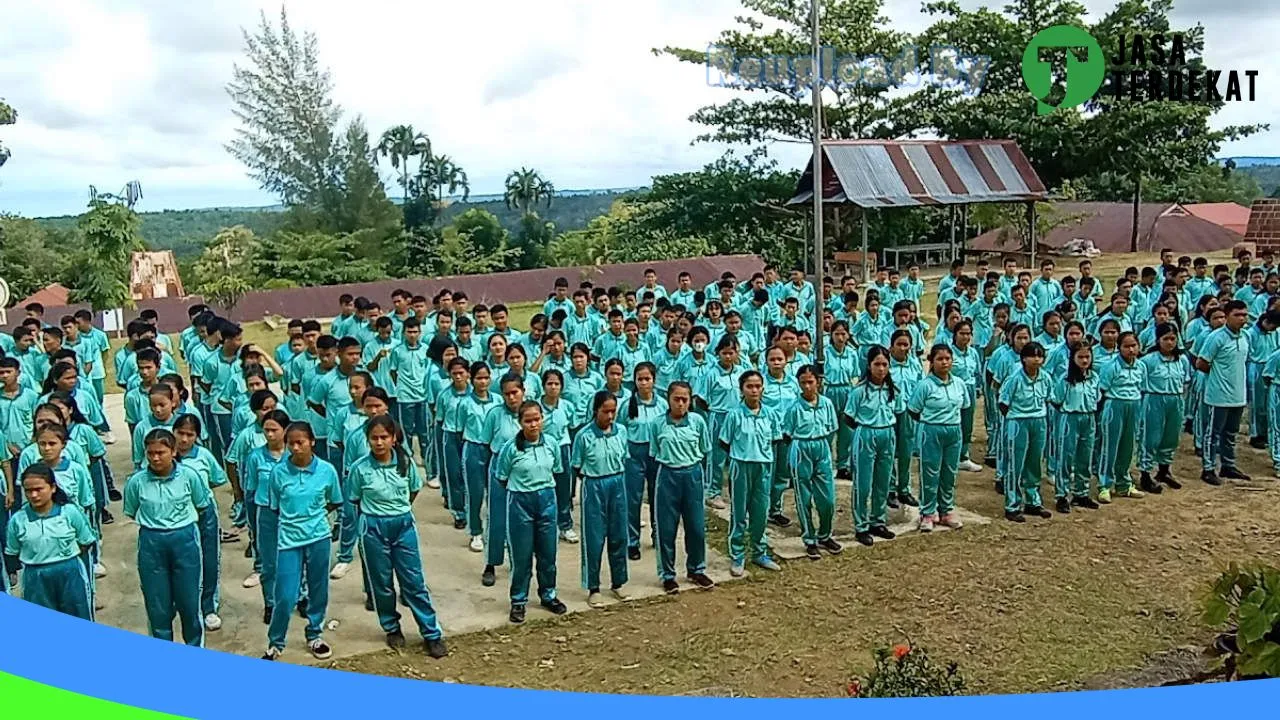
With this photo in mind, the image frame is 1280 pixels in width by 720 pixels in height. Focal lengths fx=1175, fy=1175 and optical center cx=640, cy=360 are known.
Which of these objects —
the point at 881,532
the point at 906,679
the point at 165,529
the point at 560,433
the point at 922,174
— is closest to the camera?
the point at 906,679

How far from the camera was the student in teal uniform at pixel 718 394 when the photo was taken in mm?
6004

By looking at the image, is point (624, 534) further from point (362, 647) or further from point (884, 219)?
point (884, 219)

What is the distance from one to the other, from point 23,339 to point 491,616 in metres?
4.35

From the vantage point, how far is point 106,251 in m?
15.1

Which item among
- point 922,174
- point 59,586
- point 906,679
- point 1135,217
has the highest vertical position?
point 922,174

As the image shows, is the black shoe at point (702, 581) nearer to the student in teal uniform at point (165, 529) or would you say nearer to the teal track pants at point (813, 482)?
the teal track pants at point (813, 482)

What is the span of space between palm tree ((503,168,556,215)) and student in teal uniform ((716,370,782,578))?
2540cm

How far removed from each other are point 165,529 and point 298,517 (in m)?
0.48

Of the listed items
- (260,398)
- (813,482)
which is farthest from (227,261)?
(813,482)

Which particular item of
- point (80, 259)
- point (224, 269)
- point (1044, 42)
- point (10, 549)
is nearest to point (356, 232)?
point (224, 269)

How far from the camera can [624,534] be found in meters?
5.27

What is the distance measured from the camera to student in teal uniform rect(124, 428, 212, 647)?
436 centimetres

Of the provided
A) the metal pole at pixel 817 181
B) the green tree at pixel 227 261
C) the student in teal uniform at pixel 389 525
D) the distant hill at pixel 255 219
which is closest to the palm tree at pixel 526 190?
the distant hill at pixel 255 219

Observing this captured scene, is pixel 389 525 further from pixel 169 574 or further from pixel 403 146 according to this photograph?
pixel 403 146
